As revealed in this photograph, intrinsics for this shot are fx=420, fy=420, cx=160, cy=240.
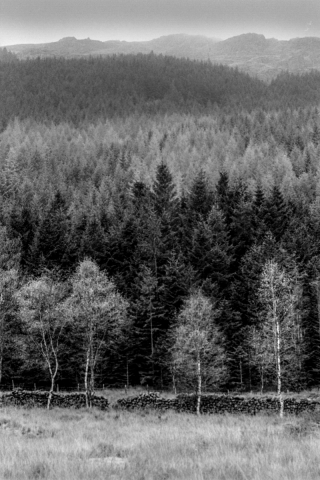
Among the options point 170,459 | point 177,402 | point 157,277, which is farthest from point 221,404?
point 170,459

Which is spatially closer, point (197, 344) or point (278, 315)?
point (278, 315)

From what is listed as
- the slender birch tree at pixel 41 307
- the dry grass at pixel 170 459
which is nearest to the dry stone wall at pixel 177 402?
the slender birch tree at pixel 41 307

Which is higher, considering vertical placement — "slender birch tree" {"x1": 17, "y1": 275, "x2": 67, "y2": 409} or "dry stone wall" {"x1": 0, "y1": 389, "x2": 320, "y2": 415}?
"slender birch tree" {"x1": 17, "y1": 275, "x2": 67, "y2": 409}

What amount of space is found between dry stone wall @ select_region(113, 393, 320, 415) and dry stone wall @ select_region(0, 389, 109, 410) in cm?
157

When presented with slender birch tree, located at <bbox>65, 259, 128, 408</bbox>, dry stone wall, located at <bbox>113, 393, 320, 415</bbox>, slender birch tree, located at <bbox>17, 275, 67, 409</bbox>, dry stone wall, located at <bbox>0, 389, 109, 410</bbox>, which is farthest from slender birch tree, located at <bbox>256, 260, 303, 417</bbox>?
slender birch tree, located at <bbox>17, 275, 67, 409</bbox>

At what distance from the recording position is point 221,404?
1389 inches

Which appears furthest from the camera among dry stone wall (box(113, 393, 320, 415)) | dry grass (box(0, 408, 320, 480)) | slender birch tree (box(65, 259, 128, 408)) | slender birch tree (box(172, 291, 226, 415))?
slender birch tree (box(172, 291, 226, 415))

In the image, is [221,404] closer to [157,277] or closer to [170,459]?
[157,277]

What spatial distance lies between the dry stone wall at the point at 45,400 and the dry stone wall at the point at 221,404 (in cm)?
157

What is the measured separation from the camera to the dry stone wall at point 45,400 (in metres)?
35.6

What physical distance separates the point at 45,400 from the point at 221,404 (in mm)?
15251

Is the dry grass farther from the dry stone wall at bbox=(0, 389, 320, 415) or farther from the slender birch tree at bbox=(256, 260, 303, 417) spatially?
the dry stone wall at bbox=(0, 389, 320, 415)

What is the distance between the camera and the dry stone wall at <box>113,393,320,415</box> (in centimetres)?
3359

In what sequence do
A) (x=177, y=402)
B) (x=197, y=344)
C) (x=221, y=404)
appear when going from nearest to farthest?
(x=221, y=404) → (x=177, y=402) → (x=197, y=344)
